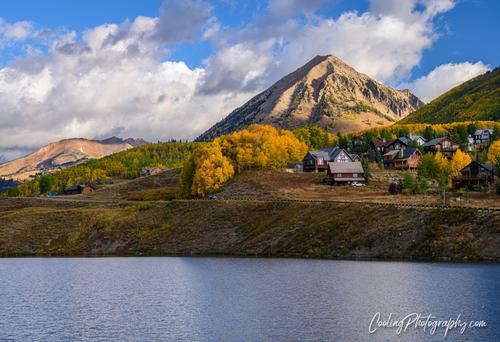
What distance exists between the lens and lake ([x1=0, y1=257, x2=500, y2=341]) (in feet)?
150

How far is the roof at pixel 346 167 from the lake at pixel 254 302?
234ft

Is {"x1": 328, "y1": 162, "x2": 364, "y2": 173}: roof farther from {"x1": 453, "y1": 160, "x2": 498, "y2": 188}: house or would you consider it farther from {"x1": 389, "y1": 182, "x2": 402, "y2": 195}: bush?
{"x1": 453, "y1": 160, "x2": 498, "y2": 188}: house

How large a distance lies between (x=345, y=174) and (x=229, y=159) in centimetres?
3782

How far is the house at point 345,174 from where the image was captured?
160 m

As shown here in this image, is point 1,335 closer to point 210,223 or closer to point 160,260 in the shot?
point 160,260

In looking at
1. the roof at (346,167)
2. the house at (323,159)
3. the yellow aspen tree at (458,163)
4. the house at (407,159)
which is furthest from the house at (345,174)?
the house at (407,159)

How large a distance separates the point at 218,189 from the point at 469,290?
112 meters

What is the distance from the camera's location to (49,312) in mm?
55969

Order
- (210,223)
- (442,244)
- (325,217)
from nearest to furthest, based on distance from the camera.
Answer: (442,244), (325,217), (210,223)

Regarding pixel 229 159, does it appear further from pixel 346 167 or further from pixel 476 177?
pixel 476 177

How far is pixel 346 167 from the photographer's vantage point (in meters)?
162

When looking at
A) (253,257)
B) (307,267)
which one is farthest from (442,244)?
(253,257)

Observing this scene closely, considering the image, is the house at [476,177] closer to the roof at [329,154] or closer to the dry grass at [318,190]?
the dry grass at [318,190]

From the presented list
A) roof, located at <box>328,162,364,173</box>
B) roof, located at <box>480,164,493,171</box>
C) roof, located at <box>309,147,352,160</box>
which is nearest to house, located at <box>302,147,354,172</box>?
roof, located at <box>309,147,352,160</box>
